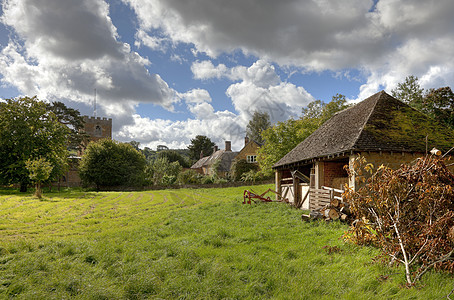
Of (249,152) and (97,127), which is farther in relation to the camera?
(97,127)

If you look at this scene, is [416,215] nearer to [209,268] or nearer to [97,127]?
[209,268]

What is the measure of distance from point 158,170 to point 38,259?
40.1 meters

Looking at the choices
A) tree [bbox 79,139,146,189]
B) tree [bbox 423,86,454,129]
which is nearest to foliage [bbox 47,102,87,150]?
tree [bbox 79,139,146,189]

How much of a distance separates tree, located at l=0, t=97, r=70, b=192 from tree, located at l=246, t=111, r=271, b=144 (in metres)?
35.0

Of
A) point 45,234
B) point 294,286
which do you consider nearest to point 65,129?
point 45,234

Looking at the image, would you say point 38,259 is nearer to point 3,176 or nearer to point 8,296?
point 8,296

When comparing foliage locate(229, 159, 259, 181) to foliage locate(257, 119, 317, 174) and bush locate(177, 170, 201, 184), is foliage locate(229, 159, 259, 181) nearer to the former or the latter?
bush locate(177, 170, 201, 184)

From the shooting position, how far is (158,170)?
4506cm

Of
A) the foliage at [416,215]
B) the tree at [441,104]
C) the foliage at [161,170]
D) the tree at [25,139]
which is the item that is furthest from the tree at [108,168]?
the tree at [441,104]

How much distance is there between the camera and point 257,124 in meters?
54.9

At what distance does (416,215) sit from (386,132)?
7478mm

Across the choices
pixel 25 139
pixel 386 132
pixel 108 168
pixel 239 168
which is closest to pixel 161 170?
pixel 108 168

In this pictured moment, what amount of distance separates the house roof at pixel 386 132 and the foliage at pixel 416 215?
5069 millimetres

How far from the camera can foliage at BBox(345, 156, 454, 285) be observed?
15.6 ft
